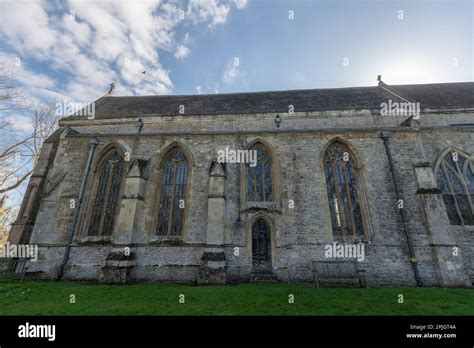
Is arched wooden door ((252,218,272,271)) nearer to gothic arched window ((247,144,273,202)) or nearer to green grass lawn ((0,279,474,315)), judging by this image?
gothic arched window ((247,144,273,202))

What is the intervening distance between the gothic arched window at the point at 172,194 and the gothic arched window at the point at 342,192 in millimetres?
7752

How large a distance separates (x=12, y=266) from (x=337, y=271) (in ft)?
49.4

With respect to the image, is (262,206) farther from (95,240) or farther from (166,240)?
(95,240)

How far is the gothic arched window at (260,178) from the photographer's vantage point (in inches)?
477

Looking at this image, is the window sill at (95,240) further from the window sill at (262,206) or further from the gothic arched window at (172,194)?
the window sill at (262,206)

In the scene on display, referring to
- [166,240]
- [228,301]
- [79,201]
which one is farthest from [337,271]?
[79,201]

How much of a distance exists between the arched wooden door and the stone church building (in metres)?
0.05

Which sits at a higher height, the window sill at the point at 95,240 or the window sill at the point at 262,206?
the window sill at the point at 262,206

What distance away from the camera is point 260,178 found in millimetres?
12539

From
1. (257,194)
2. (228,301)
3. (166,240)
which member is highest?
(257,194)

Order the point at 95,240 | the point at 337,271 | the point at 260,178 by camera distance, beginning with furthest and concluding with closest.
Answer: the point at 260,178 → the point at 95,240 → the point at 337,271

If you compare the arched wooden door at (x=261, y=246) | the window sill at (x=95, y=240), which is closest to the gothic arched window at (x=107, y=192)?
the window sill at (x=95, y=240)

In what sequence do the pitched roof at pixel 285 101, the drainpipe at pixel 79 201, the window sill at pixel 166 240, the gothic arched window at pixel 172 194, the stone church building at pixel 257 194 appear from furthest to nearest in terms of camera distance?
the pitched roof at pixel 285 101 → the gothic arched window at pixel 172 194 → the window sill at pixel 166 240 → the drainpipe at pixel 79 201 → the stone church building at pixel 257 194

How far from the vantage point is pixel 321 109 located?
1399 cm
